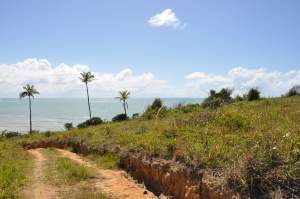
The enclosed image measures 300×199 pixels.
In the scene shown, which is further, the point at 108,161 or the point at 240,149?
the point at 108,161

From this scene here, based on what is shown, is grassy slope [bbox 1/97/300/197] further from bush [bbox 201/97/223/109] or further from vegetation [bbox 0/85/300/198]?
bush [bbox 201/97/223/109]

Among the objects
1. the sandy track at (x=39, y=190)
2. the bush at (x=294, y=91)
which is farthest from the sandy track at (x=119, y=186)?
the bush at (x=294, y=91)

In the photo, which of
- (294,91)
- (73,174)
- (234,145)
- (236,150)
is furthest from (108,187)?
(294,91)

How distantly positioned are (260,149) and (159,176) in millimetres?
4064

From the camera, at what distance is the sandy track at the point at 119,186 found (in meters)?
10.0

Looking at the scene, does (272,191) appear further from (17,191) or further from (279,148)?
(17,191)

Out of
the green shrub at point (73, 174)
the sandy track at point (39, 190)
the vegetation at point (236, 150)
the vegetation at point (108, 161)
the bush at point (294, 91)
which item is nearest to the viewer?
the vegetation at point (236, 150)

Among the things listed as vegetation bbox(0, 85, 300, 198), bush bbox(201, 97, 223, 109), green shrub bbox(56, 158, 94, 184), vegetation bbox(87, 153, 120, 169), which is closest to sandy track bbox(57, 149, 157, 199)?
green shrub bbox(56, 158, 94, 184)

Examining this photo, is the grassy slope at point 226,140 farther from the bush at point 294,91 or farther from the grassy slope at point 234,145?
the bush at point 294,91

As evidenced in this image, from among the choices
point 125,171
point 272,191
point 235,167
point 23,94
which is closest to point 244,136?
point 235,167

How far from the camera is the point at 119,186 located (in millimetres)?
11039

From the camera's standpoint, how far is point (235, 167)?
7.11 meters

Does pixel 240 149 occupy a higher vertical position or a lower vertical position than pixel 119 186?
higher

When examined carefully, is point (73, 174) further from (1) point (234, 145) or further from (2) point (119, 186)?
(1) point (234, 145)
